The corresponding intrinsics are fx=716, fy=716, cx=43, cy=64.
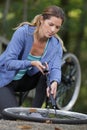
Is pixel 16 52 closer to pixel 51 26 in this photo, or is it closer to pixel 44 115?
pixel 51 26

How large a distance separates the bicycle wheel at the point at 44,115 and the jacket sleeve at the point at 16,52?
1.79ft

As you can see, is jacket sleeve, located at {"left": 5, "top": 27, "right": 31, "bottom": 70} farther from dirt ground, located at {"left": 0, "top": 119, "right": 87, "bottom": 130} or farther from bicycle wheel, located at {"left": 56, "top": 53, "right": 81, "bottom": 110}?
bicycle wheel, located at {"left": 56, "top": 53, "right": 81, "bottom": 110}

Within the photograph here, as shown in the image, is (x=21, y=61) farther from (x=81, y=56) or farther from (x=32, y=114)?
(x=81, y=56)

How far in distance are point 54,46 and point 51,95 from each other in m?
0.70

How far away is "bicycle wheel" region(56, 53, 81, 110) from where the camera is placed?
27.8ft

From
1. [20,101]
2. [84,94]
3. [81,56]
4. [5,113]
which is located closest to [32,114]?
[5,113]

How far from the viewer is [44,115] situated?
19.8ft

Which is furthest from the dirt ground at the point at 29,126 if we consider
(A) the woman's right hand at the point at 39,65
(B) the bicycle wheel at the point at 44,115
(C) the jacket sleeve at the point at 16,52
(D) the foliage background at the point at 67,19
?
(D) the foliage background at the point at 67,19

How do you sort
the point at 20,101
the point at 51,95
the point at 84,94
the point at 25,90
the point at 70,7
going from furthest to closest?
the point at 84,94 → the point at 70,7 → the point at 20,101 → the point at 25,90 → the point at 51,95

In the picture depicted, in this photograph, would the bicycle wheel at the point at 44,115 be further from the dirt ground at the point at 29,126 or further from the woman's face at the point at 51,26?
the woman's face at the point at 51,26

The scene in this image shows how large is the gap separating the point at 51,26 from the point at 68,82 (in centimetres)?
217

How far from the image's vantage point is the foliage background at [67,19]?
15133 mm

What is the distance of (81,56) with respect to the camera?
23.0 m

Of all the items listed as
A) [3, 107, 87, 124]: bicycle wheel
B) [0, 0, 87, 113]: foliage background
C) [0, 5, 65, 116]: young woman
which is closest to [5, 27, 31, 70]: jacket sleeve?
[0, 5, 65, 116]: young woman
